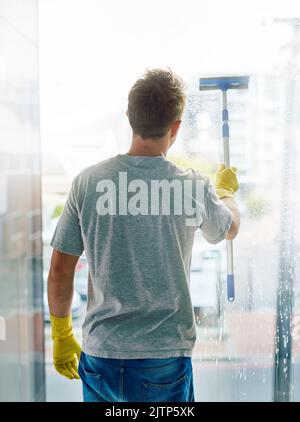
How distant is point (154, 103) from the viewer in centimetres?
118

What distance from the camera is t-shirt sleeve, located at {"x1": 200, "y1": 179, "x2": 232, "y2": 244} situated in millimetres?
1222

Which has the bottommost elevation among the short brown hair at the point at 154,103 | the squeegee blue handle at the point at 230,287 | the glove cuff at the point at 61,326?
the glove cuff at the point at 61,326

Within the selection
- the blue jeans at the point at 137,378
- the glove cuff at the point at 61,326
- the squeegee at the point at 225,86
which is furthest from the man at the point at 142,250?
the squeegee at the point at 225,86

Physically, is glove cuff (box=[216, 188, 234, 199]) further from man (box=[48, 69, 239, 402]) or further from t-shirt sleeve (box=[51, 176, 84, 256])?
t-shirt sleeve (box=[51, 176, 84, 256])

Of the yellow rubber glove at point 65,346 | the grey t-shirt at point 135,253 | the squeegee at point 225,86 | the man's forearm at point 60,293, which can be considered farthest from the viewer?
the squeegee at point 225,86

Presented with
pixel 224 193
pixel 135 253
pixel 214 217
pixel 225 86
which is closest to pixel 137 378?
pixel 135 253

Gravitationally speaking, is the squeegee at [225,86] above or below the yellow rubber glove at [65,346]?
above

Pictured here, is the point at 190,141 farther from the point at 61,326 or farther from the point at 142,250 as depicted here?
the point at 61,326

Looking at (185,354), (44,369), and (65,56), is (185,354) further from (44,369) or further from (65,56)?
(65,56)

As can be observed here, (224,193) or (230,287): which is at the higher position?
(224,193)

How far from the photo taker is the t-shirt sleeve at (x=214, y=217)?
48.1 inches

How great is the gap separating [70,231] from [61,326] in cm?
32

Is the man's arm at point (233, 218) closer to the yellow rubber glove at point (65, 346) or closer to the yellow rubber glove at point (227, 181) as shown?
the yellow rubber glove at point (227, 181)

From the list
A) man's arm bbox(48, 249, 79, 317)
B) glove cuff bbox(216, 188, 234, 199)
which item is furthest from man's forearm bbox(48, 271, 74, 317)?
glove cuff bbox(216, 188, 234, 199)
